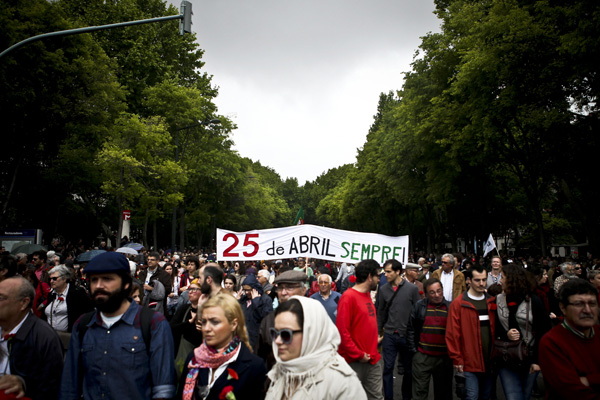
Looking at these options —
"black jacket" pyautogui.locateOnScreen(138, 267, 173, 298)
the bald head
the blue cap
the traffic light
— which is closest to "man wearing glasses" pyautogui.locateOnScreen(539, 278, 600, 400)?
the blue cap

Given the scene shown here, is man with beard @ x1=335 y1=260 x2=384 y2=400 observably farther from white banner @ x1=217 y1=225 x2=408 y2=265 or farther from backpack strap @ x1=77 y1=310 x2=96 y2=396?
white banner @ x1=217 y1=225 x2=408 y2=265

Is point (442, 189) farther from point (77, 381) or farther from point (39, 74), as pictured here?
point (77, 381)

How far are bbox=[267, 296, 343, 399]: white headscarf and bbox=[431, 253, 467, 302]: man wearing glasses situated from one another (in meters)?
6.89

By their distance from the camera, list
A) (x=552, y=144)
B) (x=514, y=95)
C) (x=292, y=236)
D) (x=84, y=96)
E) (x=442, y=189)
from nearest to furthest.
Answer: (x=292, y=236), (x=514, y=95), (x=552, y=144), (x=84, y=96), (x=442, y=189)

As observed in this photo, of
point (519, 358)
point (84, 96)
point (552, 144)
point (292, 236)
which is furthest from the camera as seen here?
point (84, 96)

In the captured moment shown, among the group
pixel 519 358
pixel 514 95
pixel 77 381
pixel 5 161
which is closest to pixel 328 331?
pixel 77 381

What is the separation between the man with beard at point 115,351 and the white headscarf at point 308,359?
86 centimetres

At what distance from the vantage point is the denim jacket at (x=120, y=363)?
314cm

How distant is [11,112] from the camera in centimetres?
1970

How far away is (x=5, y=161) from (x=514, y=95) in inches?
924

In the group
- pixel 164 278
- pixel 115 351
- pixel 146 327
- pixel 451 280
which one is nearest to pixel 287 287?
pixel 146 327

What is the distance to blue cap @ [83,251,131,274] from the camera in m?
3.24

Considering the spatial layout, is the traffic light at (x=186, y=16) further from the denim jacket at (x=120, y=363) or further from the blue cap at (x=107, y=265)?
the denim jacket at (x=120, y=363)

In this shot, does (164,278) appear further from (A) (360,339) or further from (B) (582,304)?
(B) (582,304)
